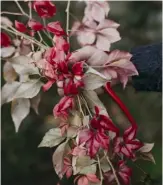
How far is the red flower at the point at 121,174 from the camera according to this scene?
0.64 metres

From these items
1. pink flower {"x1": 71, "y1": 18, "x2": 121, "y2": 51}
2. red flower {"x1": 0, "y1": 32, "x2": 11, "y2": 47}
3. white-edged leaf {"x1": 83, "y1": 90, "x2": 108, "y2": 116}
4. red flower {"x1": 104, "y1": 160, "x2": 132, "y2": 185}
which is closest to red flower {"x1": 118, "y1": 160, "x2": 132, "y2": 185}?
red flower {"x1": 104, "y1": 160, "x2": 132, "y2": 185}

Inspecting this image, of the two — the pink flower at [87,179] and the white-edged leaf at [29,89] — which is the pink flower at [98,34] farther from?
the pink flower at [87,179]

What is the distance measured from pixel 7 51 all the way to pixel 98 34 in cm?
18

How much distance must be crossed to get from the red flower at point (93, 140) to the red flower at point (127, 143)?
0.05 meters

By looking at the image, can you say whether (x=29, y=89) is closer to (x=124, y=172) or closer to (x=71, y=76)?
(x=71, y=76)

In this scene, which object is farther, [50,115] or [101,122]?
[50,115]

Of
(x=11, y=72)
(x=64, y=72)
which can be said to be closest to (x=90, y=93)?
(x=64, y=72)

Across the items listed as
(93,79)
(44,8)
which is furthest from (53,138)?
(44,8)

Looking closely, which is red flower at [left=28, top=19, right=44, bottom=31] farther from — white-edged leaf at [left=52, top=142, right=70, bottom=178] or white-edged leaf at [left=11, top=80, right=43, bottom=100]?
white-edged leaf at [left=52, top=142, right=70, bottom=178]

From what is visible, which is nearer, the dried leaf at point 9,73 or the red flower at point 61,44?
the red flower at point 61,44

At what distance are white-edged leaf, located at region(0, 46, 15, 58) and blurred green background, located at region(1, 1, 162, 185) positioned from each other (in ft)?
0.27

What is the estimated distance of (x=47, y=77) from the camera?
62 cm

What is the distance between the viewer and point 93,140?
0.59 meters

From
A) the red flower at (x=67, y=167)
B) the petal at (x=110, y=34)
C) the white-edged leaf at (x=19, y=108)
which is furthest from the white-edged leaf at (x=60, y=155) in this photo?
the petal at (x=110, y=34)
